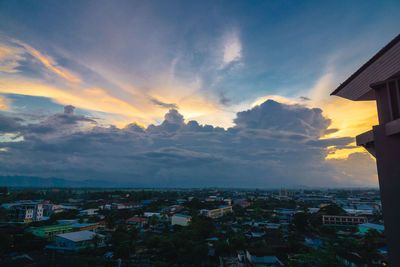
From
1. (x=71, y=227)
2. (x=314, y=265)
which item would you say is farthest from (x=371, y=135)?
(x=71, y=227)

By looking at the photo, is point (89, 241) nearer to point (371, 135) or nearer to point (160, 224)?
point (160, 224)

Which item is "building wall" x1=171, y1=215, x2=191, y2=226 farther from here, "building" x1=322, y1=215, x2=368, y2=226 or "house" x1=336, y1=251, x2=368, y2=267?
"building" x1=322, y1=215, x2=368, y2=226

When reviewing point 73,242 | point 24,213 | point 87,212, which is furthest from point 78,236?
point 87,212

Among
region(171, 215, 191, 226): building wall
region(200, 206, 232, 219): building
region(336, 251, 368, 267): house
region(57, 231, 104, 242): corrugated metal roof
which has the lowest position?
region(200, 206, 232, 219): building

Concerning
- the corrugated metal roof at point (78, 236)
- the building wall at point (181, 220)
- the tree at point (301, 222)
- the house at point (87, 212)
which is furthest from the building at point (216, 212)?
the corrugated metal roof at point (78, 236)

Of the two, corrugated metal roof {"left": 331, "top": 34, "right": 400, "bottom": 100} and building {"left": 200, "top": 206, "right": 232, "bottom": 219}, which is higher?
corrugated metal roof {"left": 331, "top": 34, "right": 400, "bottom": 100}

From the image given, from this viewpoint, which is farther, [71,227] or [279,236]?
[71,227]

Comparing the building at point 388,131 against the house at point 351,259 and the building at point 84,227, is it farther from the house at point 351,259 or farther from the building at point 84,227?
the building at point 84,227

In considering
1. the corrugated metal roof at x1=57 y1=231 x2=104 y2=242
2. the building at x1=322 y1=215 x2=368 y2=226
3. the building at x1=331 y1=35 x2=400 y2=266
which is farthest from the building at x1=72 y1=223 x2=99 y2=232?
the building at x1=322 y1=215 x2=368 y2=226
